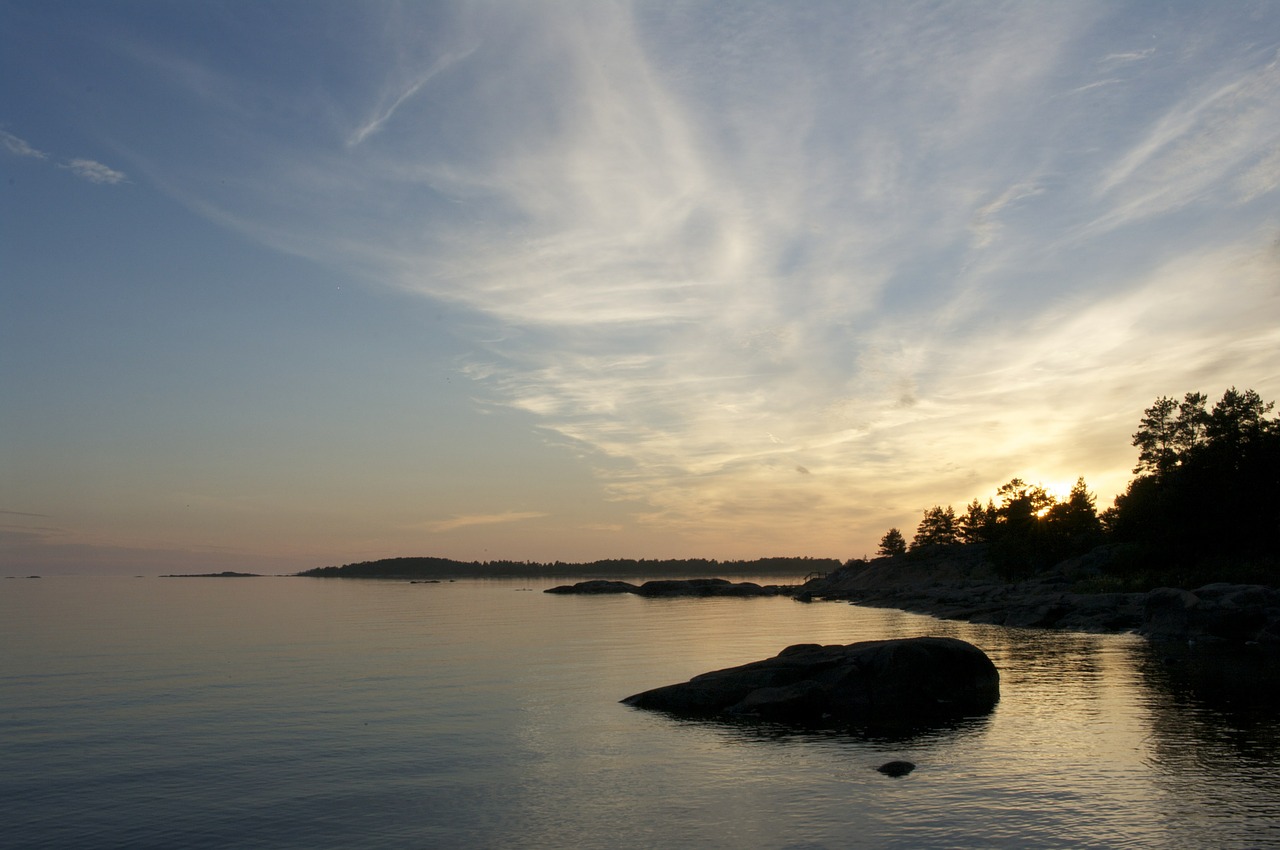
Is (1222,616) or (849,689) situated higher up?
(1222,616)

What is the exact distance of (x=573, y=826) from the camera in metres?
20.0

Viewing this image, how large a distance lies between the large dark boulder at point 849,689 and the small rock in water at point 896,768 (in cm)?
739

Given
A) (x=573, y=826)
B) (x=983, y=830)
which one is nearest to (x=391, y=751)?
(x=573, y=826)

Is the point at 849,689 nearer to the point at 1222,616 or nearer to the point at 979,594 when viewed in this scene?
the point at 1222,616

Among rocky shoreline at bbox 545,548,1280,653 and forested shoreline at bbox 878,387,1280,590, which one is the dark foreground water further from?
forested shoreline at bbox 878,387,1280,590

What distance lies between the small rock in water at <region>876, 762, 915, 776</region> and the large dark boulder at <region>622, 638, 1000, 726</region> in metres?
7.39

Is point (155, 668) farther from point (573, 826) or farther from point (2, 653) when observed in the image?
point (573, 826)

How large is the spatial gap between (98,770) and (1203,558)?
91.9 meters

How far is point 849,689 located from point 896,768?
10306 mm

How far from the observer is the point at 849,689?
34281 millimetres

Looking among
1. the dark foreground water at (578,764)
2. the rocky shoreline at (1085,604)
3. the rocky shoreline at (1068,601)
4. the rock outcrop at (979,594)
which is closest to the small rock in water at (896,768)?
the dark foreground water at (578,764)

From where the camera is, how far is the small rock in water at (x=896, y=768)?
23.9 meters

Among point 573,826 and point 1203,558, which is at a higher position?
point 1203,558

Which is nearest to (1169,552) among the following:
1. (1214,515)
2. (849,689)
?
(1214,515)
